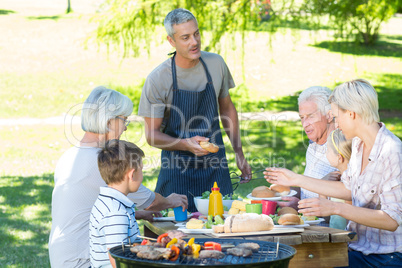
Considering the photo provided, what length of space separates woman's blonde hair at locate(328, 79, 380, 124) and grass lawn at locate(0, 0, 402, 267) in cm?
330

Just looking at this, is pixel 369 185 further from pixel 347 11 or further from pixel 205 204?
pixel 347 11

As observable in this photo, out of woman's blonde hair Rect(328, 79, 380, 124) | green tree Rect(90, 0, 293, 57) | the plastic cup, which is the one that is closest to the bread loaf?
the plastic cup

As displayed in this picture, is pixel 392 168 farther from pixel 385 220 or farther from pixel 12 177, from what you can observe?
pixel 12 177

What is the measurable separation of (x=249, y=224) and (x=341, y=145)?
79 centimetres

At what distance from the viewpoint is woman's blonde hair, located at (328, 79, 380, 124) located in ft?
9.12

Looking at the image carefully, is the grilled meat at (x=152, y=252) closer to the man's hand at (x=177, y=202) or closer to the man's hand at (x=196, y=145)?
the man's hand at (x=177, y=202)

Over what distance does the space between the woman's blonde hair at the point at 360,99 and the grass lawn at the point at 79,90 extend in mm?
3302

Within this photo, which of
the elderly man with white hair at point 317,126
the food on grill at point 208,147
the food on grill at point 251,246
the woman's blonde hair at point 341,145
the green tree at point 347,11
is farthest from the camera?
the green tree at point 347,11

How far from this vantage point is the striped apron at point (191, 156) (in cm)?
412

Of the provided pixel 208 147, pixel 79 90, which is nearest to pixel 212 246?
pixel 208 147

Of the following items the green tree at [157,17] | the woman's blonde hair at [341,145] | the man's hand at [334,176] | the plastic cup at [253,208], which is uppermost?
the green tree at [157,17]

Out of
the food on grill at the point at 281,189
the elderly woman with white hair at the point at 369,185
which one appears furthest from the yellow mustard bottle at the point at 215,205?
the elderly woman with white hair at the point at 369,185

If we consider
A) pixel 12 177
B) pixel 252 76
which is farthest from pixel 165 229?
pixel 252 76

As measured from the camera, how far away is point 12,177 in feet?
27.0
